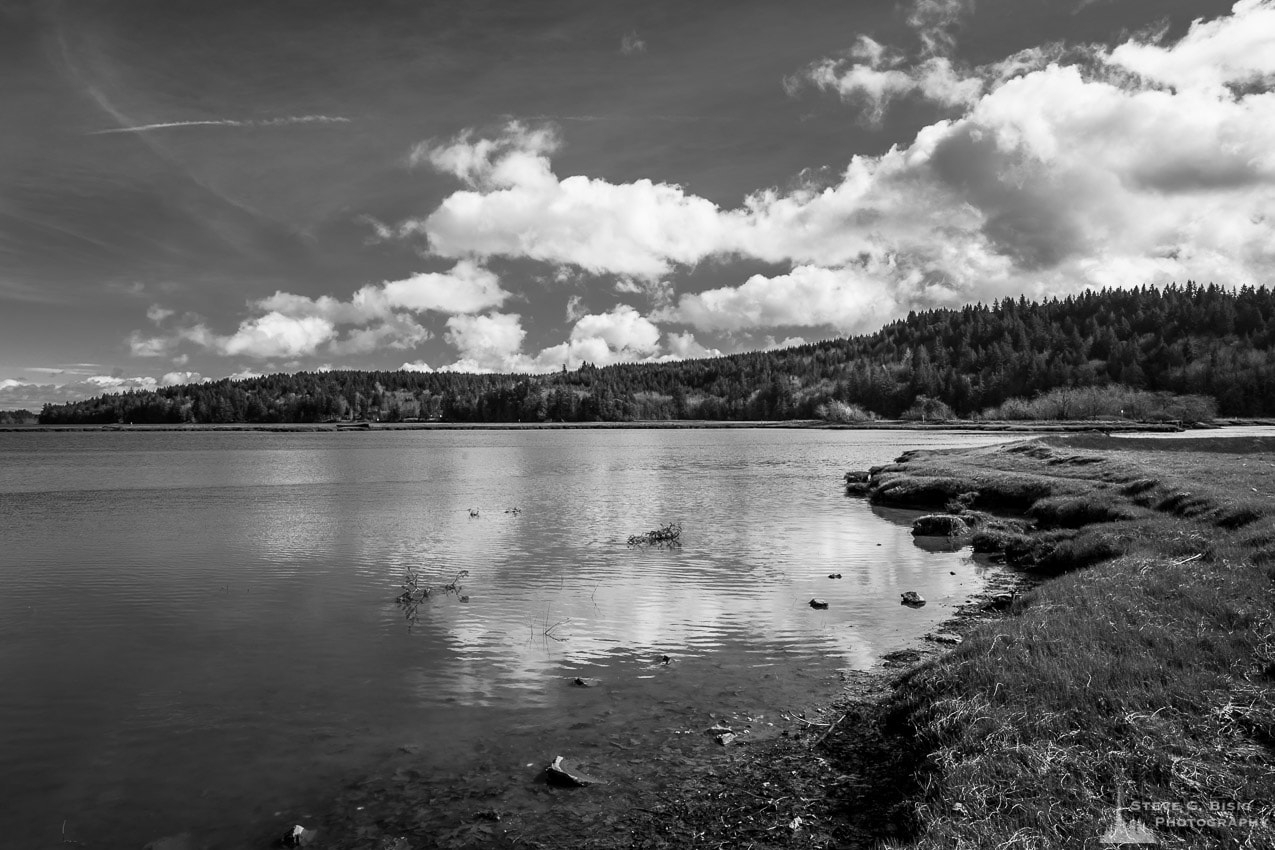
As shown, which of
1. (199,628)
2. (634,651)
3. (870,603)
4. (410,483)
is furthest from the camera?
(410,483)

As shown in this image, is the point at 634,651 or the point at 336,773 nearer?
the point at 336,773

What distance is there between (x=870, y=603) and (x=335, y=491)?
183ft

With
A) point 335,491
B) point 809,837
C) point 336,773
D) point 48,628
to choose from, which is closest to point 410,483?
point 335,491

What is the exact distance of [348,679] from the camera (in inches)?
733

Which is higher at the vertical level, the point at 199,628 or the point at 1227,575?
the point at 1227,575

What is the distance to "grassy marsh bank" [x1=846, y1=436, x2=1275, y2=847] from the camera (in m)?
8.95

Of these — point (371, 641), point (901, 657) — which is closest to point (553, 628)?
point (371, 641)

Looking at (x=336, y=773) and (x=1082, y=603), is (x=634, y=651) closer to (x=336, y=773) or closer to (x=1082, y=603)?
(x=336, y=773)

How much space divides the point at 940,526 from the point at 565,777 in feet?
109

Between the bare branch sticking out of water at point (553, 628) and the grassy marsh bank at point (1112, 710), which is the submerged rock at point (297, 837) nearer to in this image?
the grassy marsh bank at point (1112, 710)

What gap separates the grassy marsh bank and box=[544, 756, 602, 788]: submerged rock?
5192mm

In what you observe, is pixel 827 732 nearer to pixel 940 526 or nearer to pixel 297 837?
pixel 297 837

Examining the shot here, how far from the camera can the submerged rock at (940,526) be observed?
39.9m

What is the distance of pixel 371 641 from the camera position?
21.9 metres
